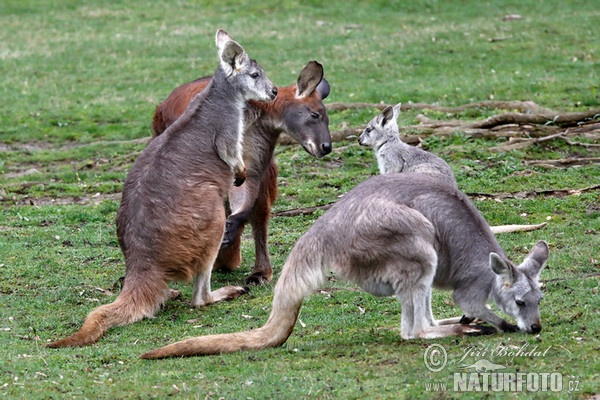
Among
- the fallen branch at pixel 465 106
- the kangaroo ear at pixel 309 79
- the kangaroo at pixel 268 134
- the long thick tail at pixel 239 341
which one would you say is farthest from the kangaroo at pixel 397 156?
the fallen branch at pixel 465 106

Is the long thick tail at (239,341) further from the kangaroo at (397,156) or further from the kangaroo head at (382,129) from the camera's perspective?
the kangaroo head at (382,129)

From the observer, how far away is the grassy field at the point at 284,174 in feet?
20.2

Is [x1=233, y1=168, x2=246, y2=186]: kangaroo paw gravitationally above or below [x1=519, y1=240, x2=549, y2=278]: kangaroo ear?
above

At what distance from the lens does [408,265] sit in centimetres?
642

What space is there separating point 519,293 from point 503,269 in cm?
19

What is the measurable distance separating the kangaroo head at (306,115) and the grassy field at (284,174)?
1.28 meters

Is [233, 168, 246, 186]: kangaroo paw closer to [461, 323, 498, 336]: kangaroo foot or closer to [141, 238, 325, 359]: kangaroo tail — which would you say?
[141, 238, 325, 359]: kangaroo tail

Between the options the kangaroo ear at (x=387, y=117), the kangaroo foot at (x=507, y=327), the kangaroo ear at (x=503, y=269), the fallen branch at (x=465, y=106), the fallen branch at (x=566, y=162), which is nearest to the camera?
the kangaroo ear at (x=503, y=269)

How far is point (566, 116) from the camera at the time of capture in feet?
43.2

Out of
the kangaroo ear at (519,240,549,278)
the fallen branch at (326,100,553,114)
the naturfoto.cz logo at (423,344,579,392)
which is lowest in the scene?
the naturfoto.cz logo at (423,344,579,392)

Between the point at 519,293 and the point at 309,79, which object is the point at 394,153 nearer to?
the point at 309,79

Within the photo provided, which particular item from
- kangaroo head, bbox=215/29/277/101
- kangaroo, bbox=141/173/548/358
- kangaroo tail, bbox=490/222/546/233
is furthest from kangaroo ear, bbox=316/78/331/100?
kangaroo, bbox=141/173/548/358

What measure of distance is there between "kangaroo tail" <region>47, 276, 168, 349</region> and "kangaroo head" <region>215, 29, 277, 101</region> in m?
1.97

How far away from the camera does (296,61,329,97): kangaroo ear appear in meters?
9.08
